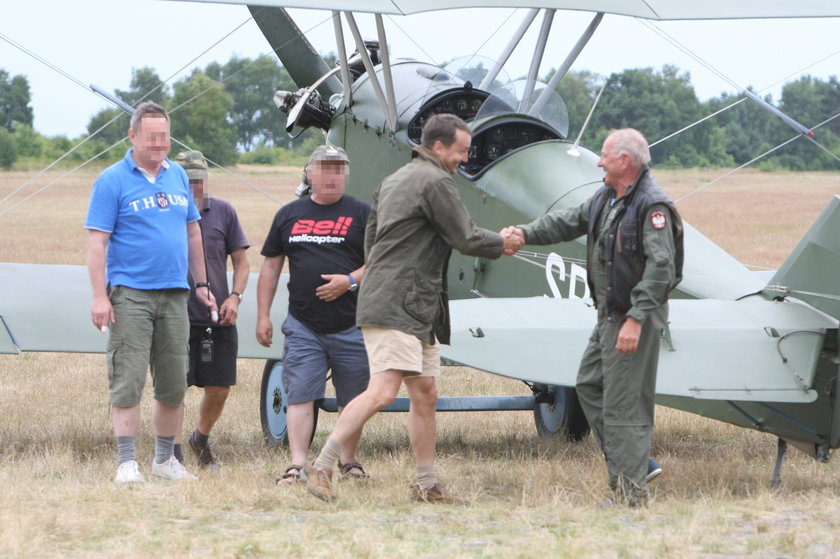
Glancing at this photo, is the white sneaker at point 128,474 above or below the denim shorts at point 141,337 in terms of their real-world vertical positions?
below

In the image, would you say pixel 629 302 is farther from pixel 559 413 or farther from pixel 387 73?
pixel 387 73

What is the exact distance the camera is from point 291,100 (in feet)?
32.1

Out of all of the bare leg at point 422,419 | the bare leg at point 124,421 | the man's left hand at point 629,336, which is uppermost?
the man's left hand at point 629,336

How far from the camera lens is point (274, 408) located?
748cm

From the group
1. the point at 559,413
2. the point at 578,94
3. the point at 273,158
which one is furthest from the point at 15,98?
the point at 559,413

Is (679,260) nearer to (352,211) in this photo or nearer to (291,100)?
(352,211)

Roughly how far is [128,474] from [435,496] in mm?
1461

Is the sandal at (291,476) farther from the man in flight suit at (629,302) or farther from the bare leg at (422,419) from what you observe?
the man in flight suit at (629,302)

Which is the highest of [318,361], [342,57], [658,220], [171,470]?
[342,57]

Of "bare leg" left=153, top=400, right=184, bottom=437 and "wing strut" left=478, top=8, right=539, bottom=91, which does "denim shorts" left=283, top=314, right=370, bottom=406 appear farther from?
"wing strut" left=478, top=8, right=539, bottom=91

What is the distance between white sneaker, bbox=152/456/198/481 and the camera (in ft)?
19.2

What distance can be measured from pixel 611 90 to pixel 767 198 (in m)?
8.73

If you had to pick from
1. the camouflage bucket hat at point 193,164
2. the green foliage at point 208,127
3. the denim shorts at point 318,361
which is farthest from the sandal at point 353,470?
the green foliage at point 208,127

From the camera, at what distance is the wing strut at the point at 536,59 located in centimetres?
802
